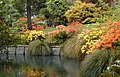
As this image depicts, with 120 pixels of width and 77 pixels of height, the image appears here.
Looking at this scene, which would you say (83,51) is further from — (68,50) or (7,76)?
(7,76)

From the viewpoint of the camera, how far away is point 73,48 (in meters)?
12.9

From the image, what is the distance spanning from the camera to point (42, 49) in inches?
583

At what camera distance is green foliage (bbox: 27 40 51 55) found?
14.8 m

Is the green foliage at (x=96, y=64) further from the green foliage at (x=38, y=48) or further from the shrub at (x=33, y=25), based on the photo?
the shrub at (x=33, y=25)

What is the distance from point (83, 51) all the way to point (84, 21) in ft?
23.4

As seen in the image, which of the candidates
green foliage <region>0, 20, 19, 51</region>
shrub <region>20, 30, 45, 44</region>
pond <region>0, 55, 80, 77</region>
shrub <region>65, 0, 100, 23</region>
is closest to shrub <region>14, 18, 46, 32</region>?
shrub <region>65, 0, 100, 23</region>

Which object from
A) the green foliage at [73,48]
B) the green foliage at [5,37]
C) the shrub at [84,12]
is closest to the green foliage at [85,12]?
the shrub at [84,12]

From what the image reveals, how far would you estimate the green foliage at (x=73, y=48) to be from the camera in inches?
495

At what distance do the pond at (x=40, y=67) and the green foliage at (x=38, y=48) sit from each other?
663 mm

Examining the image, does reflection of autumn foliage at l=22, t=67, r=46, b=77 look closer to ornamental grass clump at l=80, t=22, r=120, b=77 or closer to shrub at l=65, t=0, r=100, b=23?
ornamental grass clump at l=80, t=22, r=120, b=77

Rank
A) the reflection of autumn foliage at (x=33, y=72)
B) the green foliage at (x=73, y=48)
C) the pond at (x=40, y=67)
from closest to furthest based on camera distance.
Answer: the reflection of autumn foliage at (x=33, y=72) < the pond at (x=40, y=67) < the green foliage at (x=73, y=48)

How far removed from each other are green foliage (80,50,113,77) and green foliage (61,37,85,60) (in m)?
3.96

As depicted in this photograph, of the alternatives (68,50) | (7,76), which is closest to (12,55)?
(68,50)

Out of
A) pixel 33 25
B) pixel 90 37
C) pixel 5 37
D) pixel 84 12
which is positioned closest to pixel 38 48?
pixel 90 37
